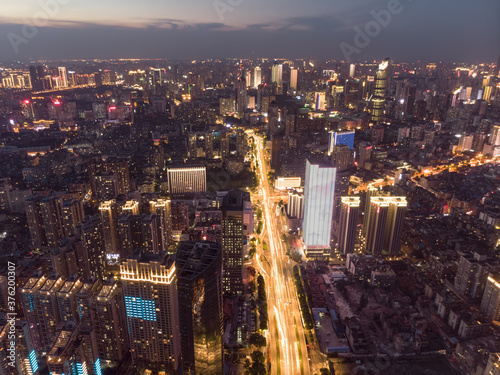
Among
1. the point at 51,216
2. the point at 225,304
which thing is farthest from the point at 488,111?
the point at 51,216

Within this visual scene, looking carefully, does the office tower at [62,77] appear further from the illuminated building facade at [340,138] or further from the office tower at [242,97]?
the illuminated building facade at [340,138]

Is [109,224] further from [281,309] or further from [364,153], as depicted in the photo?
[364,153]

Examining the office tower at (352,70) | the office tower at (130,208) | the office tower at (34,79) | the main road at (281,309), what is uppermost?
the office tower at (352,70)

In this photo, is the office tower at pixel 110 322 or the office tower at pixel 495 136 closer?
the office tower at pixel 110 322

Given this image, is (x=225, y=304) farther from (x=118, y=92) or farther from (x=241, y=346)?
(x=118, y=92)

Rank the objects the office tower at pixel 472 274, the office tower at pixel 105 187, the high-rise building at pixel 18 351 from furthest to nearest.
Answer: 1. the office tower at pixel 105 187
2. the office tower at pixel 472 274
3. the high-rise building at pixel 18 351

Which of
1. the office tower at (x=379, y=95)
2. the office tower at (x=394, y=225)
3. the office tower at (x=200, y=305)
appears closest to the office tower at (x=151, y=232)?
the office tower at (x=200, y=305)
